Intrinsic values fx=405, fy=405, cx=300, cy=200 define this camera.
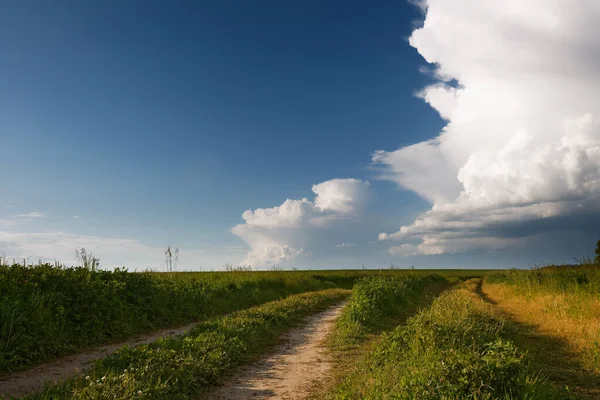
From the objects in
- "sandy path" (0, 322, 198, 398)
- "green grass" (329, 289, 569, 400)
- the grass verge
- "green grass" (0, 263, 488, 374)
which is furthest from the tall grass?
"green grass" (0, 263, 488, 374)

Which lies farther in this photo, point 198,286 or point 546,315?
point 198,286

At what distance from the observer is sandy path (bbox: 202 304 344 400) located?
7.82 m

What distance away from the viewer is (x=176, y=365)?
7.86 m

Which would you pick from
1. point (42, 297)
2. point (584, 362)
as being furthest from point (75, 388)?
point (584, 362)

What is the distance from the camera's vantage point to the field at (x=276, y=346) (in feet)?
21.2

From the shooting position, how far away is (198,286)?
2067 centimetres

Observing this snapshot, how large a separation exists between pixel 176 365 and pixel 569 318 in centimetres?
1342

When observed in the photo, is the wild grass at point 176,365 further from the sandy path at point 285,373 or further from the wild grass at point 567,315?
the wild grass at point 567,315

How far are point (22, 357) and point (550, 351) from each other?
1350cm

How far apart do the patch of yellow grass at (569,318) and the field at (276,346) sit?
68mm

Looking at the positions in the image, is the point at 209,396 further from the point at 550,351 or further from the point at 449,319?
the point at 550,351

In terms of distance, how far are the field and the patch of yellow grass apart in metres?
0.07

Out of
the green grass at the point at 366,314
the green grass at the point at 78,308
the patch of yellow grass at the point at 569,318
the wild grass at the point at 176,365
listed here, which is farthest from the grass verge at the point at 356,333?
the green grass at the point at 78,308

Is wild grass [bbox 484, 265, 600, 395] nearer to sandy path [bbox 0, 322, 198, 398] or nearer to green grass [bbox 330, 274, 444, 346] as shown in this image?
green grass [bbox 330, 274, 444, 346]
